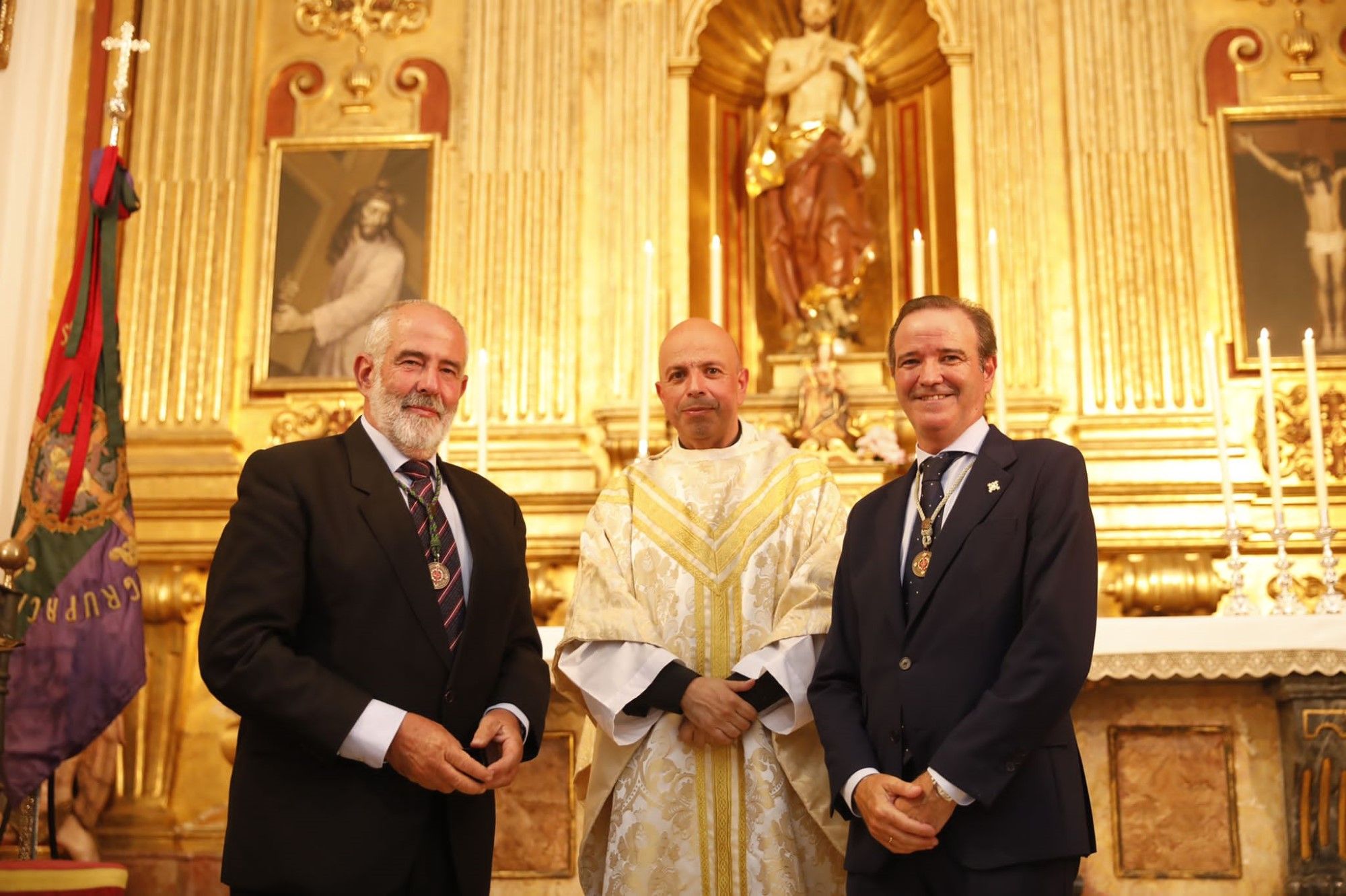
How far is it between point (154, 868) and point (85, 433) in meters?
1.79

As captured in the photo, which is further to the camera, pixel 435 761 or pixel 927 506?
pixel 927 506

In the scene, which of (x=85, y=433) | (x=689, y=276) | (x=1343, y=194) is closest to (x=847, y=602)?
(x=85, y=433)

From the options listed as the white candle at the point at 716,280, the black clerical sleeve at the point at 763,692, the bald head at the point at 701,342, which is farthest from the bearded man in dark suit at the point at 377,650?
the white candle at the point at 716,280

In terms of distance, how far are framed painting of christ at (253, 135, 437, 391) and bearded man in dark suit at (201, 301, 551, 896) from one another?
3.64 m

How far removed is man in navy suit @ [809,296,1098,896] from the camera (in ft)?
8.18

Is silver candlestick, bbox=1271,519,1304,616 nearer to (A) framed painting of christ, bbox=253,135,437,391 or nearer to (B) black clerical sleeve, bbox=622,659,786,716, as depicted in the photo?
(B) black clerical sleeve, bbox=622,659,786,716

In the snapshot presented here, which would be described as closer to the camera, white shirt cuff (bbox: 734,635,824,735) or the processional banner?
white shirt cuff (bbox: 734,635,824,735)

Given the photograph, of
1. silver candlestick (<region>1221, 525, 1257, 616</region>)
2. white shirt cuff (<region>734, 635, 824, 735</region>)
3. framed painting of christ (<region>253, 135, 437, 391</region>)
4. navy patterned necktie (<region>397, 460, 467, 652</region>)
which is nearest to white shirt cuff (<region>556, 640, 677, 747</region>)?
white shirt cuff (<region>734, 635, 824, 735</region>)

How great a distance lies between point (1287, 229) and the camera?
6.28 m

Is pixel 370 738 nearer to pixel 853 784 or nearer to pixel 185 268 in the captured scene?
pixel 853 784

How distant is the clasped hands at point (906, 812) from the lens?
249 centimetres

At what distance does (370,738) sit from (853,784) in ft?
2.78

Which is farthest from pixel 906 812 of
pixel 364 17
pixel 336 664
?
pixel 364 17

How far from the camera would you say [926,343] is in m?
2.88
